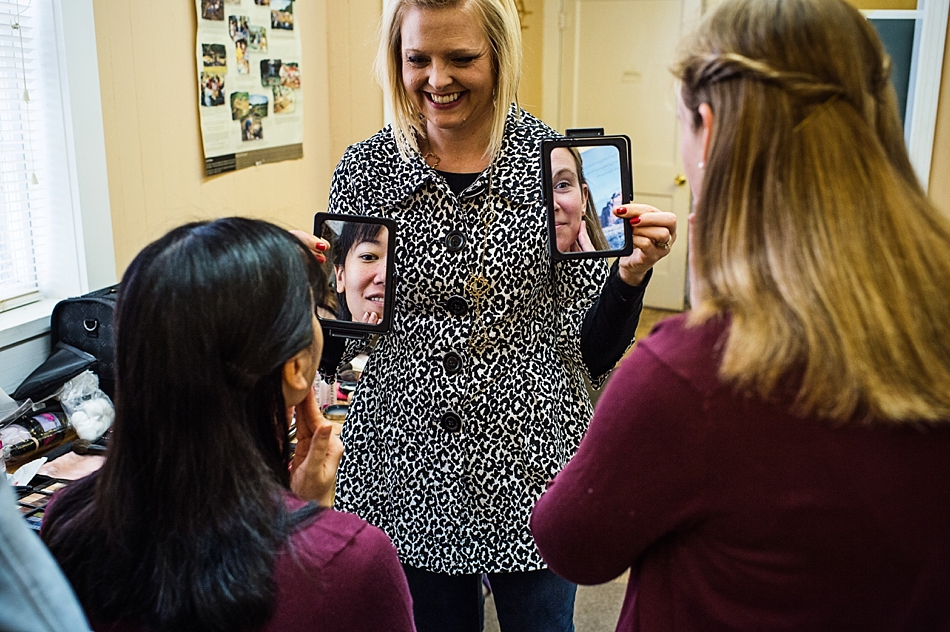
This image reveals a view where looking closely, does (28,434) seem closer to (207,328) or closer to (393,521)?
(393,521)

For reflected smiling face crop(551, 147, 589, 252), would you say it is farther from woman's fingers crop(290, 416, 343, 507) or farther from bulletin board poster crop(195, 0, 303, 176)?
bulletin board poster crop(195, 0, 303, 176)

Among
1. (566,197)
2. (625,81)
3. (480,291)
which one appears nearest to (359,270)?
(480,291)

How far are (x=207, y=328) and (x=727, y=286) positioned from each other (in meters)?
0.48

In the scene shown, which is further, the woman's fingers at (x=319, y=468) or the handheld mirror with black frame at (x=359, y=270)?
the handheld mirror with black frame at (x=359, y=270)

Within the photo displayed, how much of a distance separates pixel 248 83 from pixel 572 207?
1476mm

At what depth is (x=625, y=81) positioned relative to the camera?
16.6 ft

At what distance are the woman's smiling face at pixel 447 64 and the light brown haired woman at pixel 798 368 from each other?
0.68 m

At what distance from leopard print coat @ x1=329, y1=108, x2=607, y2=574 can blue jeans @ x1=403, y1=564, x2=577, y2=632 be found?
0.03m

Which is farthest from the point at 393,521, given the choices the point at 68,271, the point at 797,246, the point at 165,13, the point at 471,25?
the point at 165,13

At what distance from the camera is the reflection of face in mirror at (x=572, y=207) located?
1413mm

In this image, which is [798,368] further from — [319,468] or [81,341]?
[81,341]

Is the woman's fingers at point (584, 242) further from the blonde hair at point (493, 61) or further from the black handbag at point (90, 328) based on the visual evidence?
the black handbag at point (90, 328)

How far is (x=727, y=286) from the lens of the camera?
0.74 metres

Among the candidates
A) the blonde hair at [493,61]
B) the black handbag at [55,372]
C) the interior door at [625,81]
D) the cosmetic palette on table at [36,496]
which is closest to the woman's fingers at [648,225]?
the blonde hair at [493,61]
